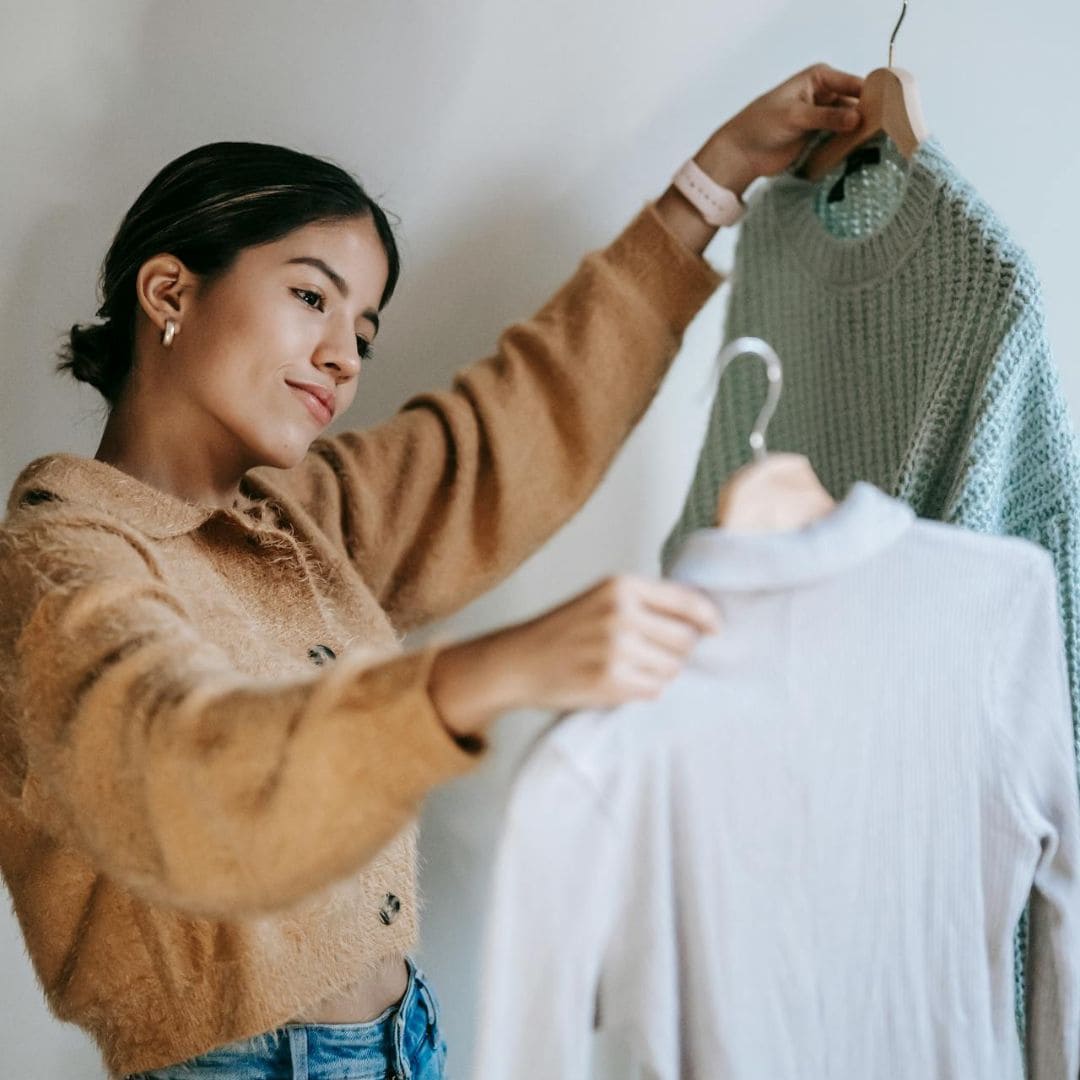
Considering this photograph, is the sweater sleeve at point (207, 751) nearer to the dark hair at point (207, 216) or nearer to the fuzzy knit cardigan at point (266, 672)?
the fuzzy knit cardigan at point (266, 672)

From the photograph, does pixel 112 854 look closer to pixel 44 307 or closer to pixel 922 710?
→ pixel 922 710

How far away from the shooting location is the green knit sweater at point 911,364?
856mm

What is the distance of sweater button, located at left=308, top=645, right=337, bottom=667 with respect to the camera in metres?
0.98

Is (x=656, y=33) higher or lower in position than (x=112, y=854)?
higher

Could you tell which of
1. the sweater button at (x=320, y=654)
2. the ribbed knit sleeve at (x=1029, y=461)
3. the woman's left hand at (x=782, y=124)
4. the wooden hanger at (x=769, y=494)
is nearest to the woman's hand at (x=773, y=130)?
the woman's left hand at (x=782, y=124)

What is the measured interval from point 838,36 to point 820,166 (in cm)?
27

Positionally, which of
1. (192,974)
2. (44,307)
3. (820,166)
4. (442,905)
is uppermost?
(820,166)

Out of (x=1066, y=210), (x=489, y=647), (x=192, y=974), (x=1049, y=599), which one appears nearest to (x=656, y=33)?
(x=1066, y=210)

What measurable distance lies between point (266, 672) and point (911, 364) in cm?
55

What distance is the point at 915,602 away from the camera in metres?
0.75

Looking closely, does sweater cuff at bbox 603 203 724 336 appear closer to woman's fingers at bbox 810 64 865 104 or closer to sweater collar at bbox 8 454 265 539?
woman's fingers at bbox 810 64 865 104

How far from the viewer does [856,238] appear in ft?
3.26

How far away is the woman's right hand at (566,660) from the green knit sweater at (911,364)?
13.0 inches

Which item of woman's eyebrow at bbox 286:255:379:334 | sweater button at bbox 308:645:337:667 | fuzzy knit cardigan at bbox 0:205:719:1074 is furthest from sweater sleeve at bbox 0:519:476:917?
woman's eyebrow at bbox 286:255:379:334
